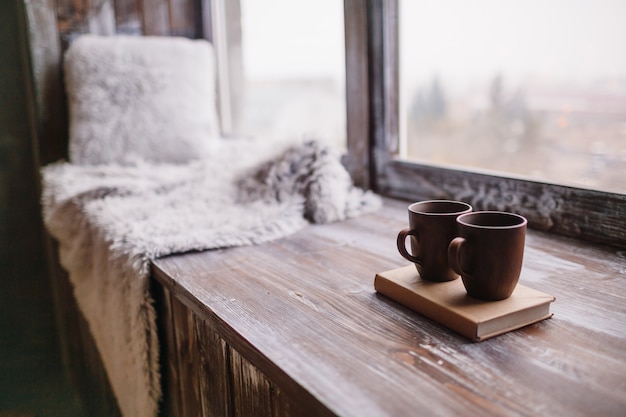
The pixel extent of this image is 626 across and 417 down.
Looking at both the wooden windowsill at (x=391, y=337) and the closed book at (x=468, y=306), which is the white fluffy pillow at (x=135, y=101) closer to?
the wooden windowsill at (x=391, y=337)

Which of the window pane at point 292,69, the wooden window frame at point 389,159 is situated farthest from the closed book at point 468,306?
the window pane at point 292,69

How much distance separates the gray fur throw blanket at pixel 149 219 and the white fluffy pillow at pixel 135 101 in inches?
6.3

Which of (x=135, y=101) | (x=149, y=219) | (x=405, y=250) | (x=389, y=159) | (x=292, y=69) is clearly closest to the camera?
(x=405, y=250)

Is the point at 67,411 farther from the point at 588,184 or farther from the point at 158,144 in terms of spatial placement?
the point at 588,184

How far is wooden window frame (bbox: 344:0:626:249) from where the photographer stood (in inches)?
38.6

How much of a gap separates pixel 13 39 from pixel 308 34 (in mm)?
938

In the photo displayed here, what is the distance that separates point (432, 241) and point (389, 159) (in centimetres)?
65

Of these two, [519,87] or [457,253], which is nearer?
[457,253]

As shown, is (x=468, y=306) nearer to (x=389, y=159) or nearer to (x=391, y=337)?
(x=391, y=337)

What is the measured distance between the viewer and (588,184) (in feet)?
3.11

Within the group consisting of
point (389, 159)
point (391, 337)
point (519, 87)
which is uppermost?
point (519, 87)

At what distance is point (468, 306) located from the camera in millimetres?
621

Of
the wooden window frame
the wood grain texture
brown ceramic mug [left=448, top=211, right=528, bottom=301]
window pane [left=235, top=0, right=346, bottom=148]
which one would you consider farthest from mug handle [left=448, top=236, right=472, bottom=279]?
window pane [left=235, top=0, right=346, bottom=148]

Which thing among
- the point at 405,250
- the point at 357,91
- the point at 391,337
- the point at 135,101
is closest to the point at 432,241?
the point at 405,250
